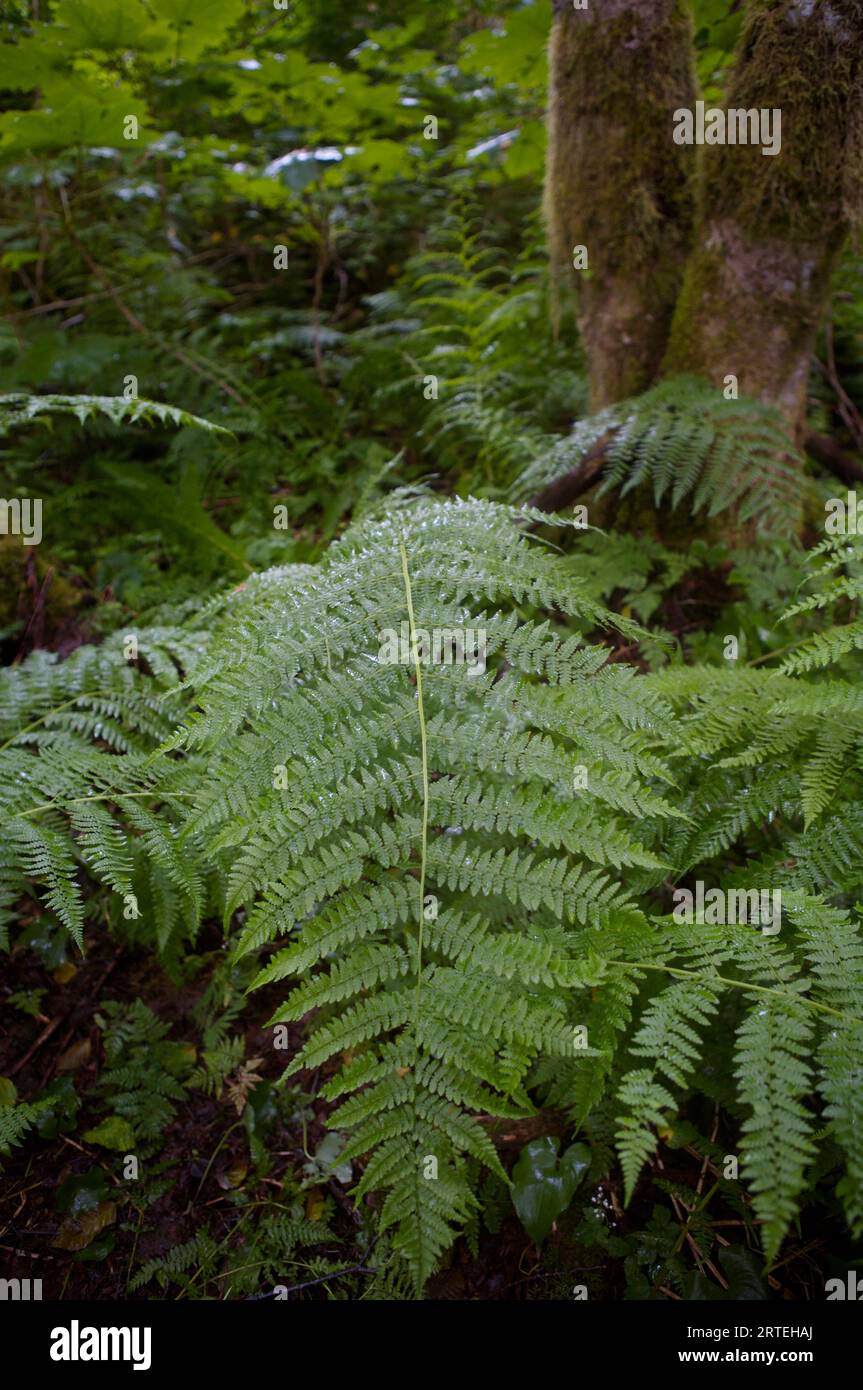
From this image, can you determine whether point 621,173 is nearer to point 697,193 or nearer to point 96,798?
point 697,193

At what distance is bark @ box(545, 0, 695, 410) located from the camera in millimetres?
3160

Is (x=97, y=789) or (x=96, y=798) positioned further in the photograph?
(x=97, y=789)

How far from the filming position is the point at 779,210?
9.55ft

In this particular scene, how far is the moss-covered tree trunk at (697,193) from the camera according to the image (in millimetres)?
2719

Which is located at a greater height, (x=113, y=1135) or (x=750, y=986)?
(x=750, y=986)

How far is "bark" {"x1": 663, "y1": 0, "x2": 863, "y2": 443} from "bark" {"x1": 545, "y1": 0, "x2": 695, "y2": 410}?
0.16 m

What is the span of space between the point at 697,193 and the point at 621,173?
35cm

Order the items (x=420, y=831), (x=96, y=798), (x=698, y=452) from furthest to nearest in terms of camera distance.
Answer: (x=698, y=452) → (x=96, y=798) → (x=420, y=831)

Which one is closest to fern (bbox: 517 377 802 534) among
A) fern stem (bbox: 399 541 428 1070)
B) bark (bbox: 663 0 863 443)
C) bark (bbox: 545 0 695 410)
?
bark (bbox: 663 0 863 443)

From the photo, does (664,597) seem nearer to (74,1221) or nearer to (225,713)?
(225,713)

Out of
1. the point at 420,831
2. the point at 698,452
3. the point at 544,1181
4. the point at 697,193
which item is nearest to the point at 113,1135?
the point at 544,1181

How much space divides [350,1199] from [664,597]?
8.58ft

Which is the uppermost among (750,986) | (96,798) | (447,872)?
(96,798)

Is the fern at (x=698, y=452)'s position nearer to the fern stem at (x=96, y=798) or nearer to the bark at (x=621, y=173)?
the bark at (x=621, y=173)
